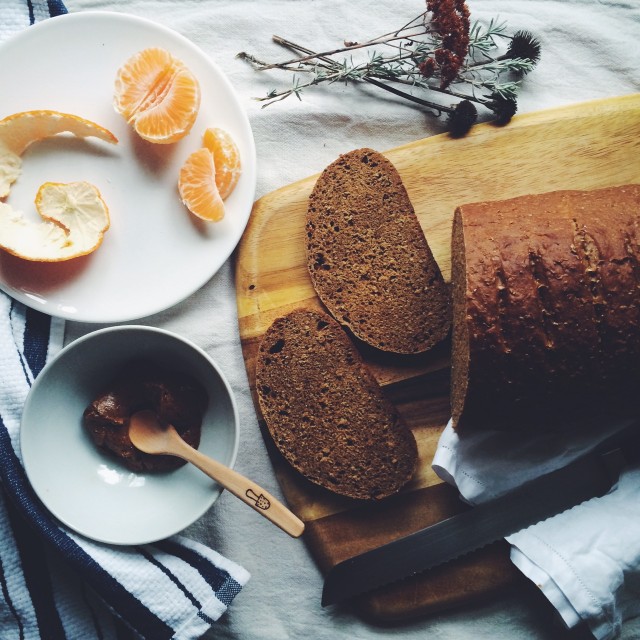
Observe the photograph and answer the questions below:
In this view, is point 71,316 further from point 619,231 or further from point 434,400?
point 619,231

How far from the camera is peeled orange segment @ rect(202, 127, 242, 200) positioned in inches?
100

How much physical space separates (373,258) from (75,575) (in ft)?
5.56

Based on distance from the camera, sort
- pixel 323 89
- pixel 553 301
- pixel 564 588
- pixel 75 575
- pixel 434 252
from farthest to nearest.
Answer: pixel 323 89, pixel 434 252, pixel 75 575, pixel 564 588, pixel 553 301

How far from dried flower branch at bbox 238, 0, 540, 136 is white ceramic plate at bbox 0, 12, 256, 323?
1.16ft

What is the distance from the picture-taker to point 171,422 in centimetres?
243

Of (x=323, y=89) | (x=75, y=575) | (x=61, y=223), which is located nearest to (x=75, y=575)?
(x=75, y=575)

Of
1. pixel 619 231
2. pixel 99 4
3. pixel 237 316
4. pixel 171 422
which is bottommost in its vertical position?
pixel 171 422

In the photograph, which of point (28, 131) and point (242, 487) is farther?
point (28, 131)

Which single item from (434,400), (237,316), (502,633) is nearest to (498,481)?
(434,400)

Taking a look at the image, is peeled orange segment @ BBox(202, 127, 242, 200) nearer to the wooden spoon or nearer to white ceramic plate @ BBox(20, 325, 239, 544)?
white ceramic plate @ BBox(20, 325, 239, 544)

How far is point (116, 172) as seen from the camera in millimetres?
2625

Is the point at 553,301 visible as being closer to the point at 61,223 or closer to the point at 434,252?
the point at 434,252

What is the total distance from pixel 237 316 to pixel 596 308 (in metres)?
1.36

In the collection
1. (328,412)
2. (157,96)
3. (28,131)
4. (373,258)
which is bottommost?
(328,412)
